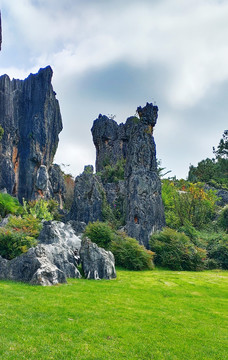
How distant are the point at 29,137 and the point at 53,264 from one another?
31.3 metres

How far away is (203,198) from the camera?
29078mm

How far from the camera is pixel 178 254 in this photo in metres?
16.8

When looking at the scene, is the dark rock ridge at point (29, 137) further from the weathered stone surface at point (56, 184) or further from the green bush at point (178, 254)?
the green bush at point (178, 254)

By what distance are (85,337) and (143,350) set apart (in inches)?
43.6

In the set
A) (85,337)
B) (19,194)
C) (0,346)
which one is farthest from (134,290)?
(19,194)

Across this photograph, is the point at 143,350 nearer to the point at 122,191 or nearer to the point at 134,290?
the point at 134,290

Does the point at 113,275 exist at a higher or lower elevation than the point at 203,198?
lower

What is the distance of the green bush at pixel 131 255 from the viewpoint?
15.1m

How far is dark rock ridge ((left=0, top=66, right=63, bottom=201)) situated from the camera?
1433 inches

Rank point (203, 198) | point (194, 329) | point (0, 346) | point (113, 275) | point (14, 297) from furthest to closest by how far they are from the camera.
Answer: point (203, 198)
point (113, 275)
point (14, 297)
point (194, 329)
point (0, 346)

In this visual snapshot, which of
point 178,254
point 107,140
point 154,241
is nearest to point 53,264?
point 178,254

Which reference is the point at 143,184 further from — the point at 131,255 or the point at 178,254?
the point at 131,255

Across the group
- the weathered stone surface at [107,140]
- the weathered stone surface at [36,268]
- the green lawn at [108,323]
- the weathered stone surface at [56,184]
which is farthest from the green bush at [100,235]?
the weathered stone surface at [107,140]

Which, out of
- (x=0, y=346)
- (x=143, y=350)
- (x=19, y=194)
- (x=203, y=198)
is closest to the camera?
(x=0, y=346)
